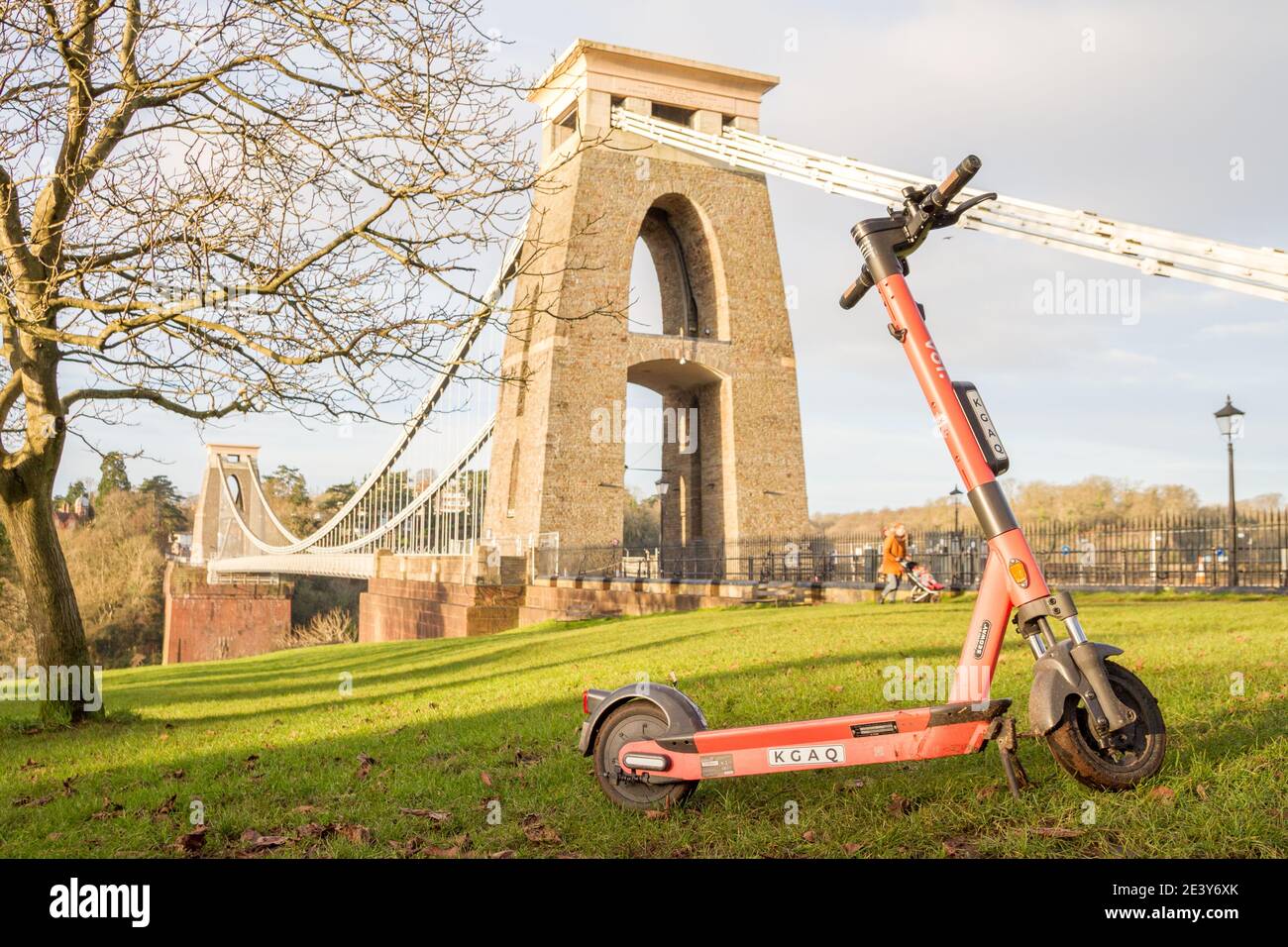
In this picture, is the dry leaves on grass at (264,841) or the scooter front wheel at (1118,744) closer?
the scooter front wheel at (1118,744)

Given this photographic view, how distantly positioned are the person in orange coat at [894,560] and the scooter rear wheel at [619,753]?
12.8 meters

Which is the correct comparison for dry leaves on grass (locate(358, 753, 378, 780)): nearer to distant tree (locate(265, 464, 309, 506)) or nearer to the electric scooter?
the electric scooter

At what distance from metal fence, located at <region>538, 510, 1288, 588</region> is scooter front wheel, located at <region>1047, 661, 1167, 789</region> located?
11.3 m

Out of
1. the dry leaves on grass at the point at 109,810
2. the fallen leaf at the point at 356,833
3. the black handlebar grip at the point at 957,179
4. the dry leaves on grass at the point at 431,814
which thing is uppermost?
the black handlebar grip at the point at 957,179

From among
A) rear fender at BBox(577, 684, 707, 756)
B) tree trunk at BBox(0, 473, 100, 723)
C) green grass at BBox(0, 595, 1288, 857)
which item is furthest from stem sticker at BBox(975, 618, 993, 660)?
→ tree trunk at BBox(0, 473, 100, 723)

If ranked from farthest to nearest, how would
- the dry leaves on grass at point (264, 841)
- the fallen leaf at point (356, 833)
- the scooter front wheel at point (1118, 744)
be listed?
the dry leaves on grass at point (264, 841)
the fallen leaf at point (356, 833)
the scooter front wheel at point (1118, 744)

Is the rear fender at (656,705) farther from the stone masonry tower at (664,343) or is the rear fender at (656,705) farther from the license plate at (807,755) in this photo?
the stone masonry tower at (664,343)

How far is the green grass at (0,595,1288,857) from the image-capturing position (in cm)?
334

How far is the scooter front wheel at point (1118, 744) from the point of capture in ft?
10.7

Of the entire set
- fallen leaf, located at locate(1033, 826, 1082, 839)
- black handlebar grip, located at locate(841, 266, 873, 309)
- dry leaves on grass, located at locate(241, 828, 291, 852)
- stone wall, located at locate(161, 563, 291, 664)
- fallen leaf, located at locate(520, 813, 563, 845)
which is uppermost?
black handlebar grip, located at locate(841, 266, 873, 309)

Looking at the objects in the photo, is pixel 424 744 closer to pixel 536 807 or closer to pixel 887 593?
pixel 536 807

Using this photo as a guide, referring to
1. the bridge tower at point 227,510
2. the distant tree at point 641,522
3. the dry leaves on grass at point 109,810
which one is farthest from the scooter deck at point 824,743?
the bridge tower at point 227,510

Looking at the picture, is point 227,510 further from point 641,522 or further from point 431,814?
point 431,814
